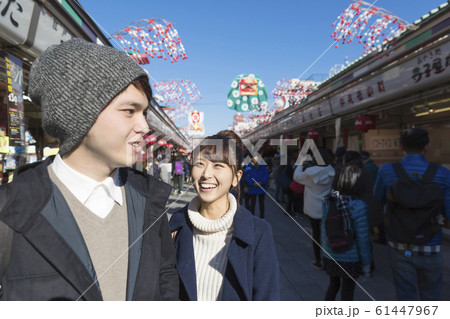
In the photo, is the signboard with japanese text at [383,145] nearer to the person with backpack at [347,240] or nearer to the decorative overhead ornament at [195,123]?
the person with backpack at [347,240]

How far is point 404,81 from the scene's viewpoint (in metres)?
4.58

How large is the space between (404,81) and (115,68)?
199 inches

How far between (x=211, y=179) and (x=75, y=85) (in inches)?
34.0

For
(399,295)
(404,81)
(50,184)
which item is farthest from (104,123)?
(404,81)

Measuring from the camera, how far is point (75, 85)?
964mm

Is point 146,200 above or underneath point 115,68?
underneath

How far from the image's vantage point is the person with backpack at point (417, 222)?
229cm

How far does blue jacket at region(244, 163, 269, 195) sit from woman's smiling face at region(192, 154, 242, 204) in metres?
4.92

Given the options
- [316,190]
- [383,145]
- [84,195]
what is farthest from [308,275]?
[383,145]

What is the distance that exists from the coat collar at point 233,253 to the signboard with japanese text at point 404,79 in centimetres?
392

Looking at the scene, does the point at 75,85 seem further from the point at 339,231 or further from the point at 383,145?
the point at 383,145

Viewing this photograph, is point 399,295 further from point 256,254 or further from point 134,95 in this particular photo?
point 134,95

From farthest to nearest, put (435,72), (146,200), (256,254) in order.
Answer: (435,72), (256,254), (146,200)

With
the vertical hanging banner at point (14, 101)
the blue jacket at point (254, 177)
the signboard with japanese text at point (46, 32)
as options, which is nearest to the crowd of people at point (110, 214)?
the vertical hanging banner at point (14, 101)
